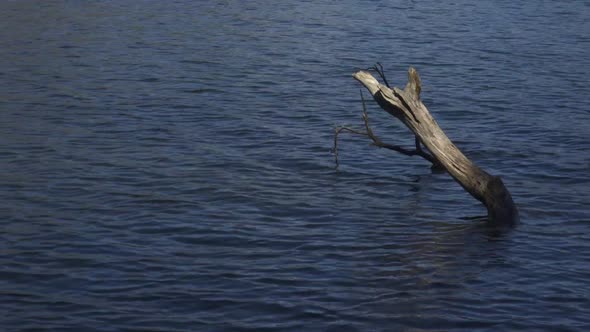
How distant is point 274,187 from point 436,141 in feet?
12.1

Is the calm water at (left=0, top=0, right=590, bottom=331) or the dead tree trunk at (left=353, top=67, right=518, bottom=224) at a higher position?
the dead tree trunk at (left=353, top=67, right=518, bottom=224)

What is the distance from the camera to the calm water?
13.4m

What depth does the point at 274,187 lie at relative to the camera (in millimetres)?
18719

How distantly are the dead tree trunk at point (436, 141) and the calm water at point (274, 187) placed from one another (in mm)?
534

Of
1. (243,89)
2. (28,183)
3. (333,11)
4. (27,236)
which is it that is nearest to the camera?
(27,236)

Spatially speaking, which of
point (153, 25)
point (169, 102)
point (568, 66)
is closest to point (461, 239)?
point (169, 102)

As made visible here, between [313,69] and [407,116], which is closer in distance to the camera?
[407,116]

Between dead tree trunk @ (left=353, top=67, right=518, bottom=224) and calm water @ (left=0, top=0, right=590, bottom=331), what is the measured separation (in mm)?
534

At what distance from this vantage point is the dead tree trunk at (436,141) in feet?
52.2

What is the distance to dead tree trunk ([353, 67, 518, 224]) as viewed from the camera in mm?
15922

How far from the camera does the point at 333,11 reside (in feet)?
135

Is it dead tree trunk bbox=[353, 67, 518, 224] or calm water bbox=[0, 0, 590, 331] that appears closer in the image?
calm water bbox=[0, 0, 590, 331]

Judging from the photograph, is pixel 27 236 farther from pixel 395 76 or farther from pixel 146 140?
pixel 395 76

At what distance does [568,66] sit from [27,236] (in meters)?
19.5
